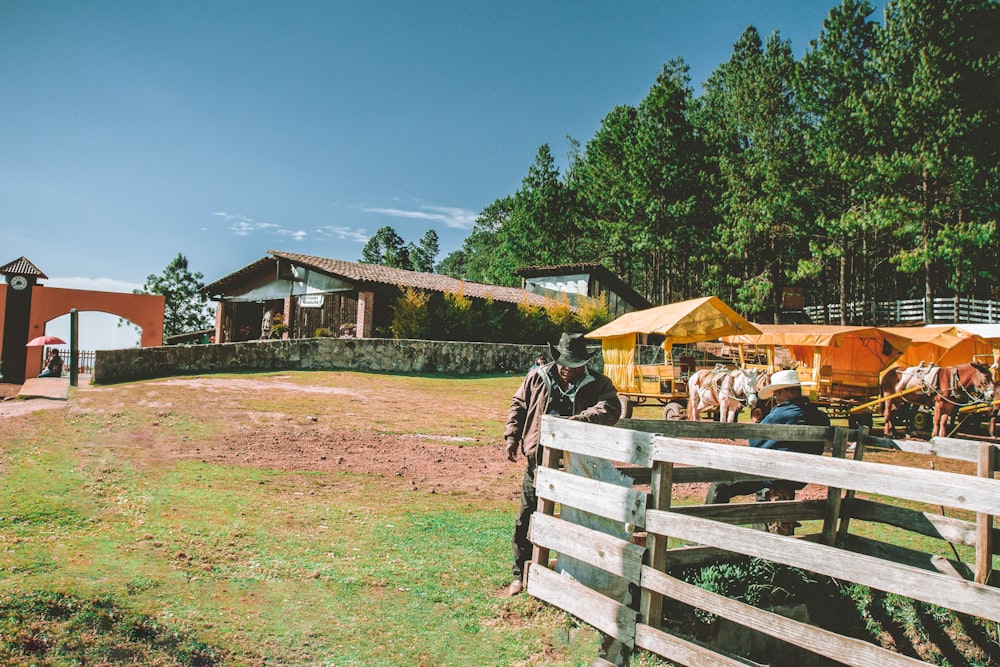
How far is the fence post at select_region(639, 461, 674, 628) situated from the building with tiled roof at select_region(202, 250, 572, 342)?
81.2 feet

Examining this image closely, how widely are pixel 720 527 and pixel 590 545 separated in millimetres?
898

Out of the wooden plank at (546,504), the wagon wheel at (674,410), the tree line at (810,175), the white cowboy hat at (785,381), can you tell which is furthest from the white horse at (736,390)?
the tree line at (810,175)

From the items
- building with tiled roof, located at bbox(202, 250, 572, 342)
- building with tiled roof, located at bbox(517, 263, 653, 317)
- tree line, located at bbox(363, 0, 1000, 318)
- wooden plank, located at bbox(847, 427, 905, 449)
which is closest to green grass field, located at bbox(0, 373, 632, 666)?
wooden plank, located at bbox(847, 427, 905, 449)

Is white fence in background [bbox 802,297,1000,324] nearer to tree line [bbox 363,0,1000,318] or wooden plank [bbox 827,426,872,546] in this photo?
tree line [bbox 363,0,1000,318]

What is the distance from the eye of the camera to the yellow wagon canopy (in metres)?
16.5

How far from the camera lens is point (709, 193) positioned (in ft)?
131

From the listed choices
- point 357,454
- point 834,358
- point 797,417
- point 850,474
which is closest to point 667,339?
point 834,358

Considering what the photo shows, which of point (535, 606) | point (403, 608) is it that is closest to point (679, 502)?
point (535, 606)

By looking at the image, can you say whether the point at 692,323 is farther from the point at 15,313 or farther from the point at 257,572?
the point at 15,313

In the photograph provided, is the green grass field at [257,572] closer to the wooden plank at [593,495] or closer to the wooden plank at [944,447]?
the wooden plank at [593,495]

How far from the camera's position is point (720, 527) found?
364 cm

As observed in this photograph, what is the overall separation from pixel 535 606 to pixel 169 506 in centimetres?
442

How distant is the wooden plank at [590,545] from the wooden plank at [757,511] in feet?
1.67

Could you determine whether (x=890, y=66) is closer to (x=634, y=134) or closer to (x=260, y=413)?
(x=634, y=134)
